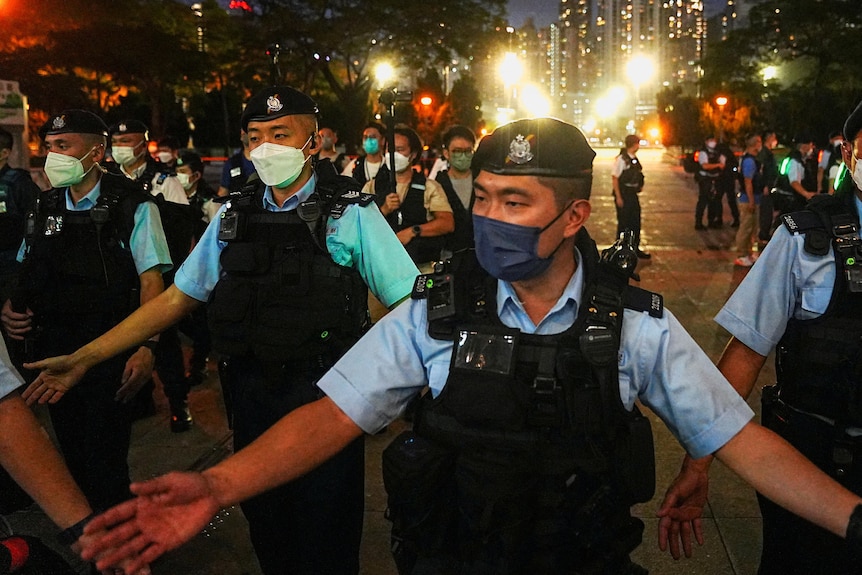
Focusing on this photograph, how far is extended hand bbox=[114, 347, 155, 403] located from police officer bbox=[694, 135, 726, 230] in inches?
549

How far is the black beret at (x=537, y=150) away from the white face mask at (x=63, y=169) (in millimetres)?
2652

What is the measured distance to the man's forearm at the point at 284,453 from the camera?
1.96 meters

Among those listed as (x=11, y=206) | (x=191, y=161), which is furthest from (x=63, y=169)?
(x=191, y=161)

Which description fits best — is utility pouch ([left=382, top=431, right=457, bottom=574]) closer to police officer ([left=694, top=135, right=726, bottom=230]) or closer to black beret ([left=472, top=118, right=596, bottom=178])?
black beret ([left=472, top=118, right=596, bottom=178])

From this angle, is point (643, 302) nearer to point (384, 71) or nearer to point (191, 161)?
point (191, 161)

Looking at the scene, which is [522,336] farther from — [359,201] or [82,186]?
[82,186]

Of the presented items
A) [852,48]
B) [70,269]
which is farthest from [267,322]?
[852,48]

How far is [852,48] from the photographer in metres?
35.4

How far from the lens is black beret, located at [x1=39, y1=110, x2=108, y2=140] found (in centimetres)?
408

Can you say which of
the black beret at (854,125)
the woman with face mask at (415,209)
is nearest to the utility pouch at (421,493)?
the black beret at (854,125)

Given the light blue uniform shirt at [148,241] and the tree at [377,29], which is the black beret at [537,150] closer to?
the light blue uniform shirt at [148,241]

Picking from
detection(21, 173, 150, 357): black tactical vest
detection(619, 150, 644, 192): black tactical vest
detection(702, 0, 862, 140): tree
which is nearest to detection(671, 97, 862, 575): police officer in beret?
detection(21, 173, 150, 357): black tactical vest

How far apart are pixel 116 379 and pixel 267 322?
41.3 inches

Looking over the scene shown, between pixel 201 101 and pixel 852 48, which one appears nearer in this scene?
pixel 852 48
